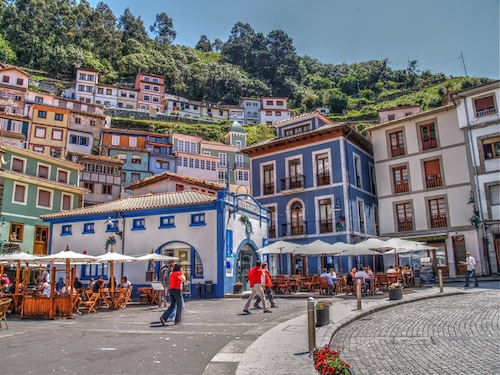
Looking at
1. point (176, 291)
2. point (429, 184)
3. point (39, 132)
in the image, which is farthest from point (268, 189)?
point (39, 132)

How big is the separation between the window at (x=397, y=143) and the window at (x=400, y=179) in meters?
1.23

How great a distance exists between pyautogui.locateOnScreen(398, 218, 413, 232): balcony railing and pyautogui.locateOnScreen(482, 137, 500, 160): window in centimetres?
697

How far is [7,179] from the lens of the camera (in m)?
31.3

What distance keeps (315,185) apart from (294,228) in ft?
12.0

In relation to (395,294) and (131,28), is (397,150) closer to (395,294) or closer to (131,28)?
(395,294)

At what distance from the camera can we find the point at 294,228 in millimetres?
31734

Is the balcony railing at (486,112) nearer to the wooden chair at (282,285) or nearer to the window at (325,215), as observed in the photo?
the window at (325,215)

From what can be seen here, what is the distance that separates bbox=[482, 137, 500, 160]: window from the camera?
94.0 ft

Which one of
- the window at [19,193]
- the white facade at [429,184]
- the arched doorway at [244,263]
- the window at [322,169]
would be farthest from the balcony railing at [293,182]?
the window at [19,193]

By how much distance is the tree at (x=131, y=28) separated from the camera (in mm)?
108938

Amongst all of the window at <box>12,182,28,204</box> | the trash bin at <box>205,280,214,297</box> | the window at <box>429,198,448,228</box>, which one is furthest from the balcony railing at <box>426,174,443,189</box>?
the window at <box>12,182,28,204</box>

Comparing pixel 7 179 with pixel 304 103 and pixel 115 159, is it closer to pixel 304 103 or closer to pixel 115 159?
pixel 115 159

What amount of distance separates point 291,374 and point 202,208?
16145mm

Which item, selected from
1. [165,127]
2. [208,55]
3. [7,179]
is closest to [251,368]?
[7,179]
